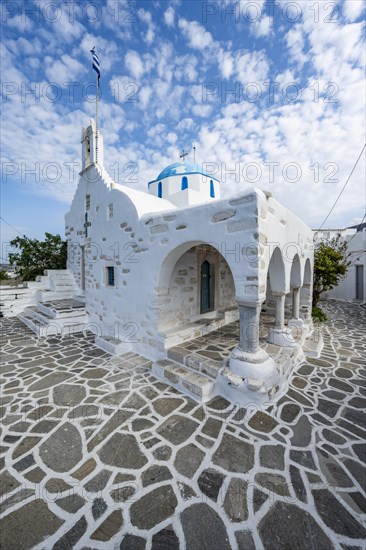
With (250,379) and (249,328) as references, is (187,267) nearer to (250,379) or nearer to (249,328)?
(249,328)

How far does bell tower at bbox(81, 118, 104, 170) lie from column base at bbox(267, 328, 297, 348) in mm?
7593

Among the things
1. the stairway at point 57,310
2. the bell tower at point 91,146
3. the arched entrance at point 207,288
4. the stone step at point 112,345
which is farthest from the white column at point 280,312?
the bell tower at point 91,146

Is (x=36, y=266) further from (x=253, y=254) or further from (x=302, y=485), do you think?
(x=302, y=485)

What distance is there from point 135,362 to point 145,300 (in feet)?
4.51

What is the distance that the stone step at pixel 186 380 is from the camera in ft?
12.0

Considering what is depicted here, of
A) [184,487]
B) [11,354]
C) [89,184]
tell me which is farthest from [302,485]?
[89,184]

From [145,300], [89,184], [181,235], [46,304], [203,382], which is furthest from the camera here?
[46,304]

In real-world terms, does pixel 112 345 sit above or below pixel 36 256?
below

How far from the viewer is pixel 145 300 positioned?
532cm

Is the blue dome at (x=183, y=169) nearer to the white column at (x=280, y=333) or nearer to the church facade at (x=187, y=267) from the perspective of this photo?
the church facade at (x=187, y=267)

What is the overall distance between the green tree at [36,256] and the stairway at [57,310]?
1.54 meters

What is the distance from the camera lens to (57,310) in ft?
24.2

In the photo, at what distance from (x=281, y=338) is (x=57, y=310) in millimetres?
6724

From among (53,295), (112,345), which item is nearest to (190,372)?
(112,345)
